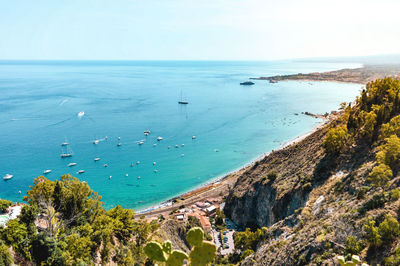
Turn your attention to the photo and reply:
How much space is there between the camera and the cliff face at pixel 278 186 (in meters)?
34.5

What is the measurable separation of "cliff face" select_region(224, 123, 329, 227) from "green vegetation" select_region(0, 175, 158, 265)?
1945 cm

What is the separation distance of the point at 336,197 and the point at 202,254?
82.9 feet

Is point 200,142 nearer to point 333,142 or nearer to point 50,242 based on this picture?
point 333,142

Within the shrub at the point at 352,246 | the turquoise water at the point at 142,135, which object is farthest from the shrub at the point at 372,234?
the turquoise water at the point at 142,135

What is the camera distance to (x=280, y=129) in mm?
115250

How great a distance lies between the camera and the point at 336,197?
27.2m

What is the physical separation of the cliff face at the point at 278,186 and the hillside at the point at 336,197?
0.48ft

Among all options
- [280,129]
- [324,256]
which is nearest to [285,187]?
[324,256]

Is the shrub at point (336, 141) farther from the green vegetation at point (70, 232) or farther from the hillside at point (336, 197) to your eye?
the green vegetation at point (70, 232)

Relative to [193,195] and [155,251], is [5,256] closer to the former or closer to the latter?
[155,251]

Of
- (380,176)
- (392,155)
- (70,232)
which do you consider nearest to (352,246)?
(380,176)

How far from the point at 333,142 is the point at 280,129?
82854mm

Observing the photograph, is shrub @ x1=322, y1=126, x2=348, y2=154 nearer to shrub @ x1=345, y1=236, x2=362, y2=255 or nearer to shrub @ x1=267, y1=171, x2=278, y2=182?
shrub @ x1=267, y1=171, x2=278, y2=182

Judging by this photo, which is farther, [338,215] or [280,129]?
[280,129]
